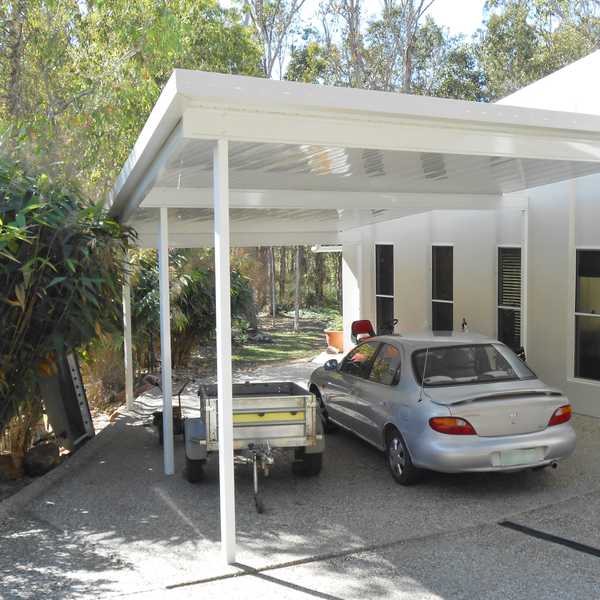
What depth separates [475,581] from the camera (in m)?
4.61

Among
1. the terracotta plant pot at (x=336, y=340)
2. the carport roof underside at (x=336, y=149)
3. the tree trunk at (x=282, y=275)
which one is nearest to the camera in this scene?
the carport roof underside at (x=336, y=149)

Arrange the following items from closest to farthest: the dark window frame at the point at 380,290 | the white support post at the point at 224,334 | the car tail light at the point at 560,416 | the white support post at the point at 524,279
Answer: the white support post at the point at 224,334 < the car tail light at the point at 560,416 < the white support post at the point at 524,279 < the dark window frame at the point at 380,290

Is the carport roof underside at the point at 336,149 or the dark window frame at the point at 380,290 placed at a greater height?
the carport roof underside at the point at 336,149

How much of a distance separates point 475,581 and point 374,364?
333cm

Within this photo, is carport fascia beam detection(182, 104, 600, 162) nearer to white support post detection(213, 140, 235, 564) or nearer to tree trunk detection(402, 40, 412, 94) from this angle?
white support post detection(213, 140, 235, 564)

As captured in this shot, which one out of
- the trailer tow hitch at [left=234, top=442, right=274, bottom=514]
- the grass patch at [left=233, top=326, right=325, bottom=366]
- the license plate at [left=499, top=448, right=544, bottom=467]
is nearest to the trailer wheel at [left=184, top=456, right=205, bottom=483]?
the trailer tow hitch at [left=234, top=442, right=274, bottom=514]

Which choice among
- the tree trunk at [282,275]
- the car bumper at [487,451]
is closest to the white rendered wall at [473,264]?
the car bumper at [487,451]

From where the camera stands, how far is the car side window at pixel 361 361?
25.8 ft

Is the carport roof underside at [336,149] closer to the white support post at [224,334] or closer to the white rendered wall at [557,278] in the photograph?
the white support post at [224,334]

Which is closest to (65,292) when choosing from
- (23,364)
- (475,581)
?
(23,364)

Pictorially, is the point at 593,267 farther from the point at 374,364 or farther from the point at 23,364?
the point at 23,364

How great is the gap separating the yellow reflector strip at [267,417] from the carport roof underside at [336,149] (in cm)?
228

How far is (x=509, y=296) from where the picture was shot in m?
11.0

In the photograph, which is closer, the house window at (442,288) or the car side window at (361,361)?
the car side window at (361,361)
